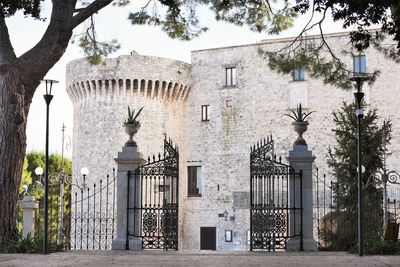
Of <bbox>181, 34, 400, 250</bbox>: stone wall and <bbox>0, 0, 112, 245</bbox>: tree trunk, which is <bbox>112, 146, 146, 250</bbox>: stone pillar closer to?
<bbox>0, 0, 112, 245</bbox>: tree trunk

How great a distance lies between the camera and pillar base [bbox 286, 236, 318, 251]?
14.4m

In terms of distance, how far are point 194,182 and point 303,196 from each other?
73.8 ft

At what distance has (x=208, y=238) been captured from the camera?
3575cm

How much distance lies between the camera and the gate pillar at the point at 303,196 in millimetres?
14484

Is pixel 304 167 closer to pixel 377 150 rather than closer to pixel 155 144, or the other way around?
pixel 377 150

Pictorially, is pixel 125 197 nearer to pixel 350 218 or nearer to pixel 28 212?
pixel 28 212

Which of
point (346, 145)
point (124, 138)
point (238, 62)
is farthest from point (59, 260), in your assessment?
point (238, 62)

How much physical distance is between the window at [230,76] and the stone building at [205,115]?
0.05 metres

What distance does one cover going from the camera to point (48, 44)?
1496 cm

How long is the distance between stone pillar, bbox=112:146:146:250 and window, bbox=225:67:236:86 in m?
22.0

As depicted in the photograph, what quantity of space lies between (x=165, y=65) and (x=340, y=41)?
29.7 ft

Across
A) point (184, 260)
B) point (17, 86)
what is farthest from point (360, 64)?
point (184, 260)

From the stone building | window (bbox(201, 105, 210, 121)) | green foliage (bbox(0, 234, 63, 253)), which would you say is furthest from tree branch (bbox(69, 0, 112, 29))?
window (bbox(201, 105, 210, 121))

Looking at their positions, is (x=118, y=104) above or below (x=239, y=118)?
above
